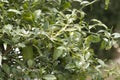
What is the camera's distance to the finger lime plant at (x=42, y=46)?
37.0 inches

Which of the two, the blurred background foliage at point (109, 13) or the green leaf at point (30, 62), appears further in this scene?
the blurred background foliage at point (109, 13)

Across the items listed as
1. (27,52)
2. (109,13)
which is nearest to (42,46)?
(27,52)

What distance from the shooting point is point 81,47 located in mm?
1023

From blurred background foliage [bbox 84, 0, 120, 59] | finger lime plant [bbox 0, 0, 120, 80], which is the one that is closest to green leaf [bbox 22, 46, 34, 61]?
finger lime plant [bbox 0, 0, 120, 80]

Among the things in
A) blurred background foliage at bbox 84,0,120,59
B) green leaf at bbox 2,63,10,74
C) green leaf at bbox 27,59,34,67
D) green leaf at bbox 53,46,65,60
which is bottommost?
green leaf at bbox 2,63,10,74

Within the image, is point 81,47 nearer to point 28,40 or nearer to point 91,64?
point 91,64

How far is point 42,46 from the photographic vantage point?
987 mm

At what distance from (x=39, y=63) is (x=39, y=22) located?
0.12 meters

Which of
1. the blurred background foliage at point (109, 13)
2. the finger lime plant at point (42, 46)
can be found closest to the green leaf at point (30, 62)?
the finger lime plant at point (42, 46)

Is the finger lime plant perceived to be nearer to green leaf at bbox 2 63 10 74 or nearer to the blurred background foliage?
green leaf at bbox 2 63 10 74

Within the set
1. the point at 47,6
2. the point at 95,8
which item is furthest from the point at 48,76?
the point at 95,8

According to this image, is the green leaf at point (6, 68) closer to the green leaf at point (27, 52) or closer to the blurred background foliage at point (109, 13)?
the green leaf at point (27, 52)

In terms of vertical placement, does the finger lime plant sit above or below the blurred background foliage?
below

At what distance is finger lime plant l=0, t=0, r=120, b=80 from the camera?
0.94 meters
